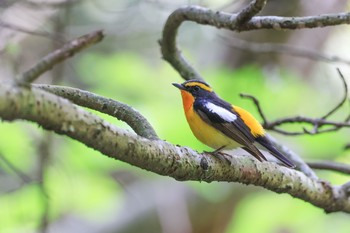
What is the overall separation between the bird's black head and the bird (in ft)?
0.15

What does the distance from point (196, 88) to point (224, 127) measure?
0.55 meters

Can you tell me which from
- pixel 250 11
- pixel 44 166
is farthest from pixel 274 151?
pixel 44 166

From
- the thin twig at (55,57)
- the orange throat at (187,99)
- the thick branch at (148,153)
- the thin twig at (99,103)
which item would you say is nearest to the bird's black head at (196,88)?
the orange throat at (187,99)

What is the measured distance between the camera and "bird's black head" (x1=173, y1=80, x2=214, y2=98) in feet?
12.8

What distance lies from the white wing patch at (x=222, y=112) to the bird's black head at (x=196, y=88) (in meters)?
0.22

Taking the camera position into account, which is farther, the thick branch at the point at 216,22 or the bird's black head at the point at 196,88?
the bird's black head at the point at 196,88

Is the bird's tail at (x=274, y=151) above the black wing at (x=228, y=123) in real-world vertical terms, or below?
below

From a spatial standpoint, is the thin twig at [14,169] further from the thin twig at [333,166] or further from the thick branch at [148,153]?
the thin twig at [333,166]

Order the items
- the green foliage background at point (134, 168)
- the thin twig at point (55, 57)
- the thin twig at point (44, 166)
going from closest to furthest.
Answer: the thin twig at point (55, 57), the thin twig at point (44, 166), the green foliage background at point (134, 168)

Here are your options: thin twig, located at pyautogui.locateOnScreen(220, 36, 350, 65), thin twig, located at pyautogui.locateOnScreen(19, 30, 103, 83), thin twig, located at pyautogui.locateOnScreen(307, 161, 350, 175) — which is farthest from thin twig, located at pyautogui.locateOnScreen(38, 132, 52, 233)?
thin twig, located at pyautogui.locateOnScreen(19, 30, 103, 83)

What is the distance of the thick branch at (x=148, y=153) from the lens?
169cm

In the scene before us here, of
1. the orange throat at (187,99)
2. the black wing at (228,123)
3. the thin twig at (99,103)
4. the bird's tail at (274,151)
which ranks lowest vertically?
the bird's tail at (274,151)

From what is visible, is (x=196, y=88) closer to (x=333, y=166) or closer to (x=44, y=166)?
(x=333, y=166)

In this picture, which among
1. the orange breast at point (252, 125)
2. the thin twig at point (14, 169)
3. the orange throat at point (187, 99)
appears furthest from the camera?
the orange throat at point (187, 99)
